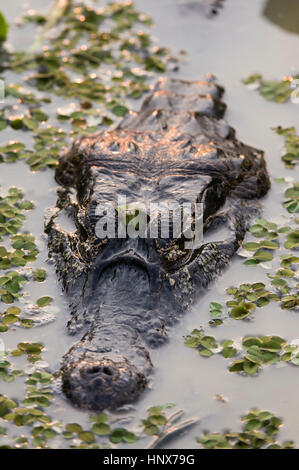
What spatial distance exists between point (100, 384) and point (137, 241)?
1024 mm

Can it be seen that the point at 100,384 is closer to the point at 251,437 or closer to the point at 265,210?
the point at 251,437

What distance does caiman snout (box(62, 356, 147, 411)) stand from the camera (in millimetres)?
4543

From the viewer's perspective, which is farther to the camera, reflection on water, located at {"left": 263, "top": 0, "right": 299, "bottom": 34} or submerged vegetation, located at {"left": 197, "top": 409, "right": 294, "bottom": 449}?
reflection on water, located at {"left": 263, "top": 0, "right": 299, "bottom": 34}

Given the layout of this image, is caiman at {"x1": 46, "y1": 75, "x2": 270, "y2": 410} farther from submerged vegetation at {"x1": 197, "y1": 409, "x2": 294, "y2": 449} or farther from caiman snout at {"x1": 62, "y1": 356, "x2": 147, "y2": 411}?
submerged vegetation at {"x1": 197, "y1": 409, "x2": 294, "y2": 449}

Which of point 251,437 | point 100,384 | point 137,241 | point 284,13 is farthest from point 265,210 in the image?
point 284,13

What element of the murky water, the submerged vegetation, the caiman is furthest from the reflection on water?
the submerged vegetation

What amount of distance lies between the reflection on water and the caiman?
247cm

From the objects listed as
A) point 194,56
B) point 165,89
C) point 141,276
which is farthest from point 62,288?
point 194,56

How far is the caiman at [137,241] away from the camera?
4770 mm

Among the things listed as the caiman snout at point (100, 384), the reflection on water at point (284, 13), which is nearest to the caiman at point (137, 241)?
the caiman snout at point (100, 384)

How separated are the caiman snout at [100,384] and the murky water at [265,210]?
86 millimetres

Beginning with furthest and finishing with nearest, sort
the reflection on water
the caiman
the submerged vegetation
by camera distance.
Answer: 1. the reflection on water
2. the caiman
3. the submerged vegetation

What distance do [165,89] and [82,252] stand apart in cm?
260

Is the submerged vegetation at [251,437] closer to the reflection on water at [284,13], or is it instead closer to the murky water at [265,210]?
the murky water at [265,210]
